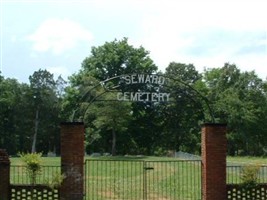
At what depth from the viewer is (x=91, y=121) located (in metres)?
71.4

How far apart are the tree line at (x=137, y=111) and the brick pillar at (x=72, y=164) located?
46286 mm

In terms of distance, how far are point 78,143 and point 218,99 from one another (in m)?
66.5

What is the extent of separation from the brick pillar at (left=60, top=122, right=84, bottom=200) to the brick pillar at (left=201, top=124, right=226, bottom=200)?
12.7 feet

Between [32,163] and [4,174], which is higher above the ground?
[32,163]

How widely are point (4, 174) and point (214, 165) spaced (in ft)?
21.0

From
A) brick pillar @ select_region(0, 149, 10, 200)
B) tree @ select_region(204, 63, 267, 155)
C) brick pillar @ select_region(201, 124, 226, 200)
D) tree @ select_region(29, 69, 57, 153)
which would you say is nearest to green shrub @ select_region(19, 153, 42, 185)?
brick pillar @ select_region(0, 149, 10, 200)

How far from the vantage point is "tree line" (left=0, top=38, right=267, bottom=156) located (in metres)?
69.1

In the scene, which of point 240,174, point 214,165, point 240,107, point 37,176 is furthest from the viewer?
point 240,107

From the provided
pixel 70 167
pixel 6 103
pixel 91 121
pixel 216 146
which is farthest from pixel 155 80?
pixel 6 103

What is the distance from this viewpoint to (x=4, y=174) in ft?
52.5

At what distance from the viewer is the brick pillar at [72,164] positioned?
16406 mm

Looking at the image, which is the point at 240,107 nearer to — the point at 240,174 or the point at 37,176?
the point at 37,176

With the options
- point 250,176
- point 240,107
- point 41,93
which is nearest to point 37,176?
point 250,176

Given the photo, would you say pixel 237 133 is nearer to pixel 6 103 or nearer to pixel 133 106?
pixel 133 106
